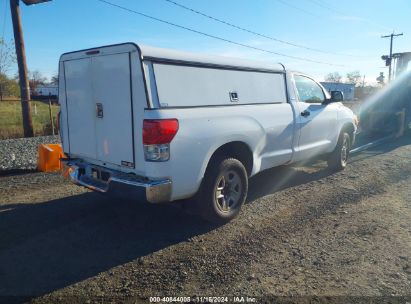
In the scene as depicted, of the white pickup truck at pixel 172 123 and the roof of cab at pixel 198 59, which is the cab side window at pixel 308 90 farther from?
the roof of cab at pixel 198 59

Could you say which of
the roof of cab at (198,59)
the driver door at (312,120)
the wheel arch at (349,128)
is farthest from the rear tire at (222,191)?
the wheel arch at (349,128)

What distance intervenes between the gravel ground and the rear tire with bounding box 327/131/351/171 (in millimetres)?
6513

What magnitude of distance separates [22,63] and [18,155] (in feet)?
12.6

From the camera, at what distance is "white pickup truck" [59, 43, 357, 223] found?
3826 millimetres

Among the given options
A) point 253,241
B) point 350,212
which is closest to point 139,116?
point 253,241

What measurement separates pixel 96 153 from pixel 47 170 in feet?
12.6

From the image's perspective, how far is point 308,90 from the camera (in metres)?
6.48

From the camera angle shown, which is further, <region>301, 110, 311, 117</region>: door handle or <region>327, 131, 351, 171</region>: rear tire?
<region>327, 131, 351, 171</region>: rear tire

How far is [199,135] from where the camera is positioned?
411cm

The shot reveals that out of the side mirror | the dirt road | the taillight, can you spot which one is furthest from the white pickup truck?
the side mirror

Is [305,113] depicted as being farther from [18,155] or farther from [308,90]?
[18,155]

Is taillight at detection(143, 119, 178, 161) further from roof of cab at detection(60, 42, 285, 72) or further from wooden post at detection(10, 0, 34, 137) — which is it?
wooden post at detection(10, 0, 34, 137)

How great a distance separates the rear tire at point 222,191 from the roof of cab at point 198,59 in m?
1.25

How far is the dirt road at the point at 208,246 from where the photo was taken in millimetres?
3299
